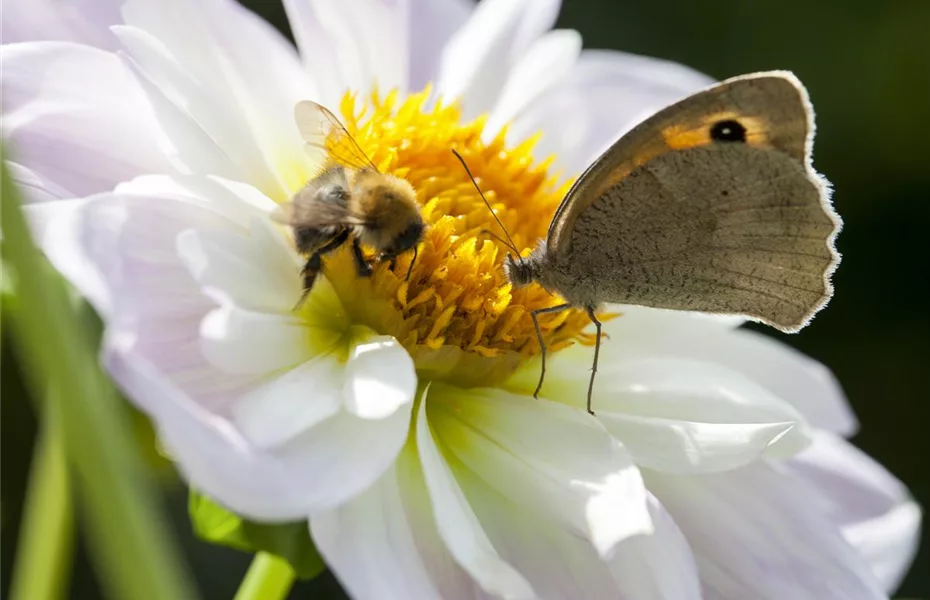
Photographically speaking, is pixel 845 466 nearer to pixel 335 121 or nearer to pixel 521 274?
pixel 521 274

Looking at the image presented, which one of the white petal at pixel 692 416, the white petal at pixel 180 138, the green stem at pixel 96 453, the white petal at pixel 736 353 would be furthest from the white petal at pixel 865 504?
the green stem at pixel 96 453

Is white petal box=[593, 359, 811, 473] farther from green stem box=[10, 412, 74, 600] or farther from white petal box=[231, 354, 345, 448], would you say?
green stem box=[10, 412, 74, 600]

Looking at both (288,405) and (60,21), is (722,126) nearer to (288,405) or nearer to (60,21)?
(288,405)

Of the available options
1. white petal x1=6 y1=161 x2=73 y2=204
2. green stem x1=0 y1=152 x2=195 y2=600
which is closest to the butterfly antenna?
white petal x1=6 y1=161 x2=73 y2=204

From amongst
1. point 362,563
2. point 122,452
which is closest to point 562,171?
point 362,563

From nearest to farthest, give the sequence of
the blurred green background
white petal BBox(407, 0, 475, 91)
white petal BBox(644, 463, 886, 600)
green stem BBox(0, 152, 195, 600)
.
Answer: green stem BBox(0, 152, 195, 600) → white petal BBox(644, 463, 886, 600) → white petal BBox(407, 0, 475, 91) → the blurred green background
